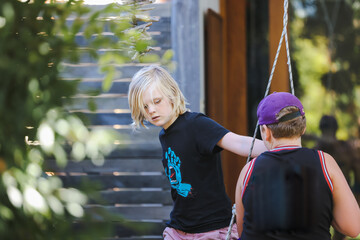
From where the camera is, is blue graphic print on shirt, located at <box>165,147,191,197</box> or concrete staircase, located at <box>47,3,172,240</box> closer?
blue graphic print on shirt, located at <box>165,147,191,197</box>

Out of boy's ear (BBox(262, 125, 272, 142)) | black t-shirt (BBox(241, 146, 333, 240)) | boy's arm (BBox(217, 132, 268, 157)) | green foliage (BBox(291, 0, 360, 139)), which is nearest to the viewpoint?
black t-shirt (BBox(241, 146, 333, 240))

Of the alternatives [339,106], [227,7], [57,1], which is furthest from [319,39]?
[57,1]

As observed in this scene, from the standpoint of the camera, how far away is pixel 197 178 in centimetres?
211

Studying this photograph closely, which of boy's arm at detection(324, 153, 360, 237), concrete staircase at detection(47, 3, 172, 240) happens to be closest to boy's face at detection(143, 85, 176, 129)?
boy's arm at detection(324, 153, 360, 237)

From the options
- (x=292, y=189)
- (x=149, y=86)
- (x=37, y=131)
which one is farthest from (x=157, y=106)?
(x=37, y=131)

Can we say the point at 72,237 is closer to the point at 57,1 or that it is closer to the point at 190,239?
the point at 57,1

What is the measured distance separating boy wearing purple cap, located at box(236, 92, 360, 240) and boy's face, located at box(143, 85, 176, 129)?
1.69 feet

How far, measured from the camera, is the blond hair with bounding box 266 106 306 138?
5.77 ft

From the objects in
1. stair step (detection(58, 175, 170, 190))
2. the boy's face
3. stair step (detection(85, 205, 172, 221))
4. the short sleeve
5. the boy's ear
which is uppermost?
the boy's face

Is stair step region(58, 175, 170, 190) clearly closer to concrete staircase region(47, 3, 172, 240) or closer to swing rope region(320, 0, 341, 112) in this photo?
concrete staircase region(47, 3, 172, 240)

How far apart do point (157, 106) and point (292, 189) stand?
721 mm

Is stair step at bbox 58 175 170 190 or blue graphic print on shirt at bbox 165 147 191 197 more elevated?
blue graphic print on shirt at bbox 165 147 191 197

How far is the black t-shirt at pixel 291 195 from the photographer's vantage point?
167 centimetres

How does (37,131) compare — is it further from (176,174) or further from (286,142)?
(176,174)
